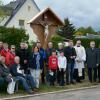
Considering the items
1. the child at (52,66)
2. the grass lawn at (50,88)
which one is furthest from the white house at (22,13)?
the child at (52,66)

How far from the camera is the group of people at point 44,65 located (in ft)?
48.5

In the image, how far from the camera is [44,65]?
1677 centimetres

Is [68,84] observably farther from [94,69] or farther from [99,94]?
[99,94]

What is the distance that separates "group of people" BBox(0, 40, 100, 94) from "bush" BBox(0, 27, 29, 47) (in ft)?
15.2

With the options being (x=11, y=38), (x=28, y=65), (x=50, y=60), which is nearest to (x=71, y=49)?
(x=50, y=60)

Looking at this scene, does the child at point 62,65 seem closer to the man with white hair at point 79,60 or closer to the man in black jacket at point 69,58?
the man in black jacket at point 69,58

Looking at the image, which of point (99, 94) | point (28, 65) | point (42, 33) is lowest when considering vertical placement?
point (99, 94)

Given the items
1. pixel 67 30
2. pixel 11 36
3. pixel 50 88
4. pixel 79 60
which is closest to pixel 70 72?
pixel 79 60

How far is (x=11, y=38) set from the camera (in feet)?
71.6

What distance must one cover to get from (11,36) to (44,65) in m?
5.66

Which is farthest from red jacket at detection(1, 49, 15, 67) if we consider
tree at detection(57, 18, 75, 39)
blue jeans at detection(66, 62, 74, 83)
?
tree at detection(57, 18, 75, 39)

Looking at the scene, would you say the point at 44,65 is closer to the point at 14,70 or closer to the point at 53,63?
the point at 53,63

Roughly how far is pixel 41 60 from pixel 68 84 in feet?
5.60

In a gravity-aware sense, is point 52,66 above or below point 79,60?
below
